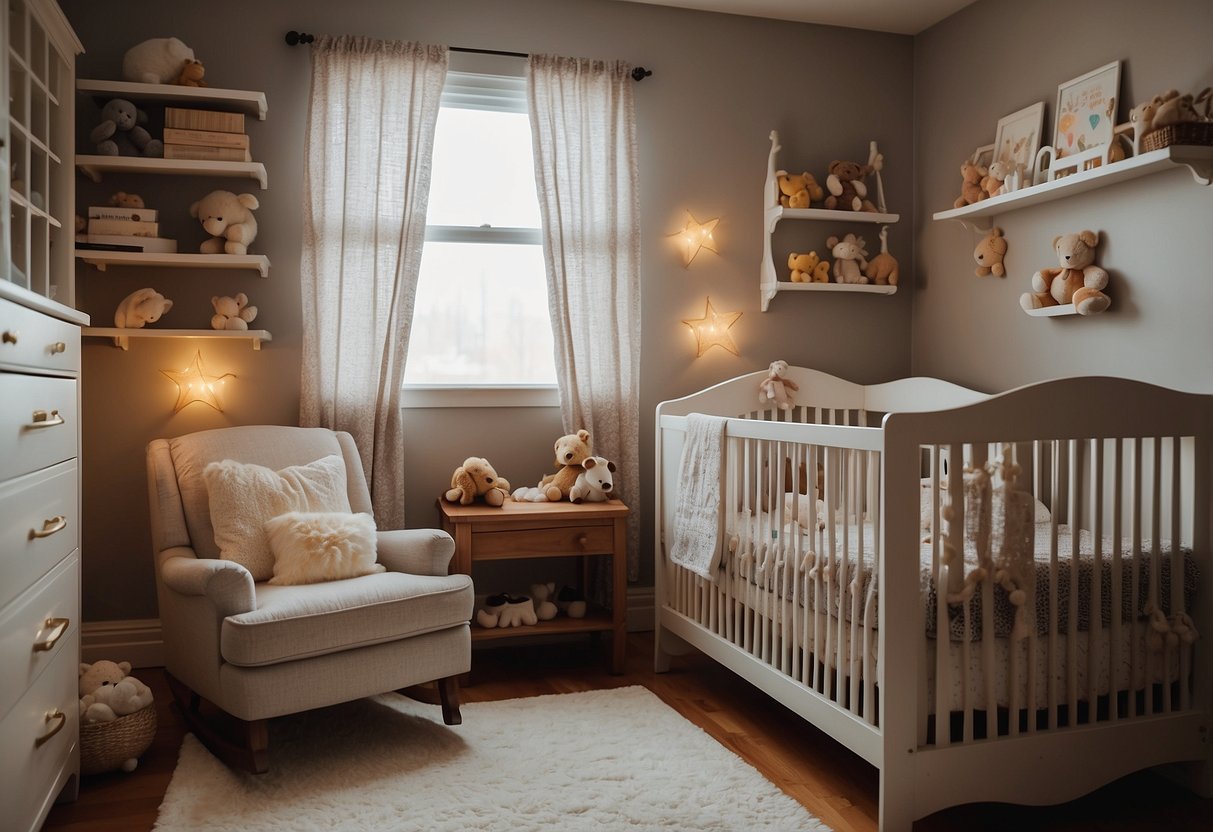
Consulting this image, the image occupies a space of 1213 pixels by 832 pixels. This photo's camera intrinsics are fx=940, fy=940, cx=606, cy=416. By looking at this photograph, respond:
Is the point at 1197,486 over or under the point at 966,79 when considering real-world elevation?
under

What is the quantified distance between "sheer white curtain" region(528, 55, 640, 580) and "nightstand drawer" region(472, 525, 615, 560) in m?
0.38

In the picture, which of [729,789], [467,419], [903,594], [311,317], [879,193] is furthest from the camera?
[879,193]

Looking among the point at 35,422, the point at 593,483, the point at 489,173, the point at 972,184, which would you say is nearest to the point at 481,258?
the point at 489,173

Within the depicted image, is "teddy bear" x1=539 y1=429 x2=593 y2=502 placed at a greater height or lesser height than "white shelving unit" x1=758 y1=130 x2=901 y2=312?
lesser

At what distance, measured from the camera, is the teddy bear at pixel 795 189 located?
3.51 metres

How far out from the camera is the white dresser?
161 centimetres

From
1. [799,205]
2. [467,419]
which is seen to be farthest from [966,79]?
[467,419]

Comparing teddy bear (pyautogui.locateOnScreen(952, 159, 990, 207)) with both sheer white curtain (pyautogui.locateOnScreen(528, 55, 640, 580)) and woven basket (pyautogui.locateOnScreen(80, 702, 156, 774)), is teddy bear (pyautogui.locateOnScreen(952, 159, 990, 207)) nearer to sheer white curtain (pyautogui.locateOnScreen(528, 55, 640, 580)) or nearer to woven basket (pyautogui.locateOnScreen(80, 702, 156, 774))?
sheer white curtain (pyautogui.locateOnScreen(528, 55, 640, 580))

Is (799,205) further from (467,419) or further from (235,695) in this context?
(235,695)

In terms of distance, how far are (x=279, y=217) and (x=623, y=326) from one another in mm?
1232

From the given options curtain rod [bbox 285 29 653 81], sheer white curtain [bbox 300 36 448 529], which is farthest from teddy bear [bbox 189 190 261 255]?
curtain rod [bbox 285 29 653 81]

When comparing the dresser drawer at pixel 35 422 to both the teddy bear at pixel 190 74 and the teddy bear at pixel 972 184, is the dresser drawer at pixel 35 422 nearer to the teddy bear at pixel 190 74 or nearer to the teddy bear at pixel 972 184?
the teddy bear at pixel 190 74

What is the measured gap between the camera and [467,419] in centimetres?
336

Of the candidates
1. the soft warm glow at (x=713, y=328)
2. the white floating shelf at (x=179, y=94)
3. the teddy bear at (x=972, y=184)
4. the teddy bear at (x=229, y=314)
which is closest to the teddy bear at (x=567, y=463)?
the soft warm glow at (x=713, y=328)
